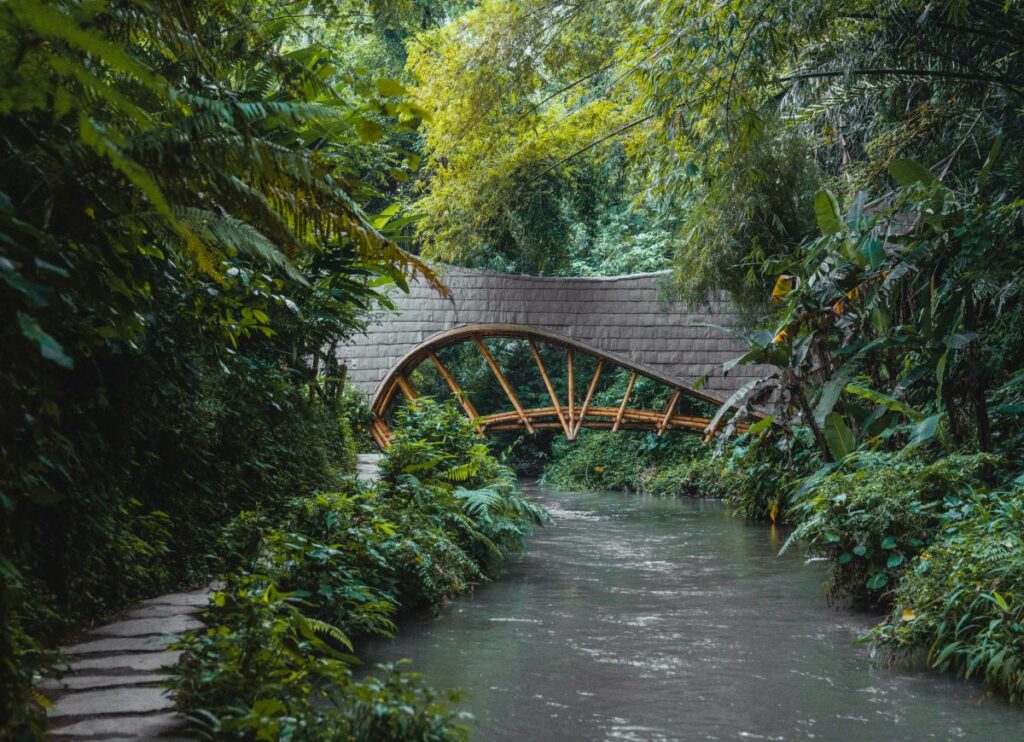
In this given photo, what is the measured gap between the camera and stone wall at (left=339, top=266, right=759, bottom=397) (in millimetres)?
10047

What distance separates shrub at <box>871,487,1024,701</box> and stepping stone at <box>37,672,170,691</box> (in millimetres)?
3048

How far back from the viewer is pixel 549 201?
12.1 metres

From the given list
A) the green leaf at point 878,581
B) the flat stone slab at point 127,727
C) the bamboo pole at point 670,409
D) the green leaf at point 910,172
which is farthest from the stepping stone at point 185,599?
the bamboo pole at point 670,409

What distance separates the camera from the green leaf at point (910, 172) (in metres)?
6.04

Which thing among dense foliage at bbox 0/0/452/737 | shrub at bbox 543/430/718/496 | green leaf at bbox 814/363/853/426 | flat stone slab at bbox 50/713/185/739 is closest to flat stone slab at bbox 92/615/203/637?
dense foliage at bbox 0/0/452/737

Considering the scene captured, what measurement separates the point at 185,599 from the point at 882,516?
3.53 m

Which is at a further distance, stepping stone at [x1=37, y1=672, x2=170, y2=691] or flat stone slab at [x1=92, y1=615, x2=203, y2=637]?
flat stone slab at [x1=92, y1=615, x2=203, y2=637]

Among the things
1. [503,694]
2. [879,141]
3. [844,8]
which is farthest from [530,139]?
[503,694]

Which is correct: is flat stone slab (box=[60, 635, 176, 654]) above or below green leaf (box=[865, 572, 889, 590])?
above

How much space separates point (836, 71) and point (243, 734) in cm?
679

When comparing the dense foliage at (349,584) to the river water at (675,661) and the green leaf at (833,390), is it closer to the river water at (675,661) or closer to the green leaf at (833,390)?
the river water at (675,661)

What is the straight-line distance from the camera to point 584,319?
1042 cm

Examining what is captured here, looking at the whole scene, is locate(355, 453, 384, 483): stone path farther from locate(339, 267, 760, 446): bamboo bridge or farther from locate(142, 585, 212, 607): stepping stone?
locate(142, 585, 212, 607): stepping stone

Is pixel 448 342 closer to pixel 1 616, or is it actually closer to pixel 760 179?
pixel 760 179
